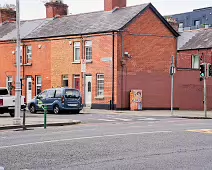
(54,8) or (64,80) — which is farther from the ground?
(54,8)

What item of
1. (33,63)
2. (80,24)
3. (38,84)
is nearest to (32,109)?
(38,84)

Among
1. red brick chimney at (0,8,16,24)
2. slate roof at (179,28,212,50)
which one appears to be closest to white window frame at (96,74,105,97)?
slate roof at (179,28,212,50)

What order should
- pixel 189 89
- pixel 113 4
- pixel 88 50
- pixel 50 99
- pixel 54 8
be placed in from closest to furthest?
pixel 50 99, pixel 88 50, pixel 113 4, pixel 189 89, pixel 54 8

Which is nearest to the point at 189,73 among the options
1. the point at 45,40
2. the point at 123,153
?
the point at 45,40

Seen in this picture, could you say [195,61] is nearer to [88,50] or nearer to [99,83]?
[88,50]

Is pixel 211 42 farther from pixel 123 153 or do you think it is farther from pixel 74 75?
pixel 123 153

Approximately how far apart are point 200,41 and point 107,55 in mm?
15944

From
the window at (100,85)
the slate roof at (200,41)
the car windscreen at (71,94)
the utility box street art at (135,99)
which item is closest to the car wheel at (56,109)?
the car windscreen at (71,94)

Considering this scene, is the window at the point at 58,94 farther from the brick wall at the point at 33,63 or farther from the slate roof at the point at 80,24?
the brick wall at the point at 33,63

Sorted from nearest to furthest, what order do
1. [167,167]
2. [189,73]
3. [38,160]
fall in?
[167,167], [38,160], [189,73]

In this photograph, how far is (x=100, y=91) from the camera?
3503cm

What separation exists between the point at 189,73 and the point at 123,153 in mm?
27575

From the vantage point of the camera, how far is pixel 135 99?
33656 mm

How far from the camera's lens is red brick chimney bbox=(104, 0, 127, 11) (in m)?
37.9
